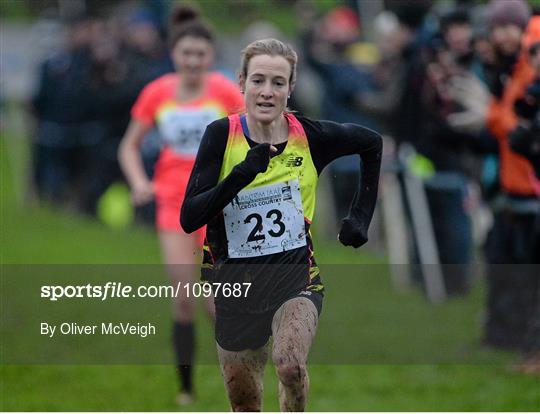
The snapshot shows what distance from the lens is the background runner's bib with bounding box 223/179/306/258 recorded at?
5852mm

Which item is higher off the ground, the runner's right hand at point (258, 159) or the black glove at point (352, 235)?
the runner's right hand at point (258, 159)

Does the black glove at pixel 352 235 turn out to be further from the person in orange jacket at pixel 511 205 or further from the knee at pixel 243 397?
the person in orange jacket at pixel 511 205

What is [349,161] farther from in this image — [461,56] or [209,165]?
[209,165]

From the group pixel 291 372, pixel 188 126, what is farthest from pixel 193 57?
pixel 291 372

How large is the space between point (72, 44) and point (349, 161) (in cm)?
595

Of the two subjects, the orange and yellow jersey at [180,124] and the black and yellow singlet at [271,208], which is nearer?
the black and yellow singlet at [271,208]

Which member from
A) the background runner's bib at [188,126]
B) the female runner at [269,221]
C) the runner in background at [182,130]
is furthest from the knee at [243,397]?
the background runner's bib at [188,126]

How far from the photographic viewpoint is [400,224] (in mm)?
13008

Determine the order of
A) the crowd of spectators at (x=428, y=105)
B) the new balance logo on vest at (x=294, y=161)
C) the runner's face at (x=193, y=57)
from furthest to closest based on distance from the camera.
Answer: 1. the crowd of spectators at (x=428, y=105)
2. the runner's face at (x=193, y=57)
3. the new balance logo on vest at (x=294, y=161)

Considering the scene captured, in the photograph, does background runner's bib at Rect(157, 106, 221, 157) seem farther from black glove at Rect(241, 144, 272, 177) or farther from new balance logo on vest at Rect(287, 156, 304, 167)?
black glove at Rect(241, 144, 272, 177)

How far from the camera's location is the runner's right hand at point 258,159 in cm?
548

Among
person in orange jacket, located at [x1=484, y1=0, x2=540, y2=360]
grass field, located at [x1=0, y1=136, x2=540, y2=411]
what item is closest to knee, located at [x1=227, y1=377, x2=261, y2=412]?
grass field, located at [x1=0, y1=136, x2=540, y2=411]

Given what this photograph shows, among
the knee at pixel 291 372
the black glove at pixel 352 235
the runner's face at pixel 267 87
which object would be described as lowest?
the knee at pixel 291 372

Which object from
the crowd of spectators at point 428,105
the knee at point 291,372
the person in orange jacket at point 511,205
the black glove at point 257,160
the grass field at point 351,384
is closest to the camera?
the black glove at point 257,160
